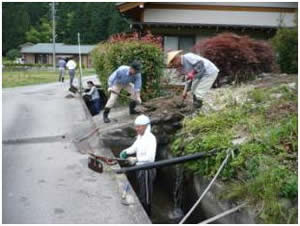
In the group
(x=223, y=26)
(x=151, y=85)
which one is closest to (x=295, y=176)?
(x=151, y=85)

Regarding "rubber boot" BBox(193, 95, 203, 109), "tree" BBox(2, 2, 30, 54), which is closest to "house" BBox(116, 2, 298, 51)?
"rubber boot" BBox(193, 95, 203, 109)

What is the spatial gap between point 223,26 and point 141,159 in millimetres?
12813

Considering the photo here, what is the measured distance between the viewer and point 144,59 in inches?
447

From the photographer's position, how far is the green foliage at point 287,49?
1386 cm

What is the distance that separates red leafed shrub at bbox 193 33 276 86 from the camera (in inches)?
464

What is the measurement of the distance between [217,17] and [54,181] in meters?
13.1

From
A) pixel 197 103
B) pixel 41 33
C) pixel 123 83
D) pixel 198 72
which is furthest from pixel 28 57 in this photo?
pixel 197 103

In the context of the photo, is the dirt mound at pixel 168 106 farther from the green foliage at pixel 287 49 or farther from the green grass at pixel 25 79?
the green grass at pixel 25 79

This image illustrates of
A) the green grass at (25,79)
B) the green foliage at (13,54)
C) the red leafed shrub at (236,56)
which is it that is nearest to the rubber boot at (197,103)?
the red leafed shrub at (236,56)

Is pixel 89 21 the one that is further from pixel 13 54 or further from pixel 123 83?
pixel 123 83

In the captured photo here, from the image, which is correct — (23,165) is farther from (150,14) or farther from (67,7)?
(67,7)

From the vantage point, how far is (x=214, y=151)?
6680mm

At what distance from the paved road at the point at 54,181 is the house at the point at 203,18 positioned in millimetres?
8232

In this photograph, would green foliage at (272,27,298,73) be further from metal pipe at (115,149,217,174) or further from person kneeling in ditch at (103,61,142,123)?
metal pipe at (115,149,217,174)
